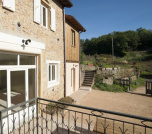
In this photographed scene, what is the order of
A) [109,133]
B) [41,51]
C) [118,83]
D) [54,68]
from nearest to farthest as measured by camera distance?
[109,133], [41,51], [54,68], [118,83]

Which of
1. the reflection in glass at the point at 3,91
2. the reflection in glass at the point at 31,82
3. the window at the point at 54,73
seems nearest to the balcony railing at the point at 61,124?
the reflection in glass at the point at 3,91

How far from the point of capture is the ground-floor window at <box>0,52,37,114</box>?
12.6 feet

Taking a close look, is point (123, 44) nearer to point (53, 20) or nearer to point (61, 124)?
point (53, 20)

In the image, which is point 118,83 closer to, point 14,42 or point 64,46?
point 64,46

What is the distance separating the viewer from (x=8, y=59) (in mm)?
3924

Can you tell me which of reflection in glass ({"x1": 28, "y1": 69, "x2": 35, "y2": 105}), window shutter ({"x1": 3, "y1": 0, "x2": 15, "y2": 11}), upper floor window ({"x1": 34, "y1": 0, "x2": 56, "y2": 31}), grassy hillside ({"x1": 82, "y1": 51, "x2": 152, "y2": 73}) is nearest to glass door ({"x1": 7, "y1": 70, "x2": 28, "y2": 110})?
reflection in glass ({"x1": 28, "y1": 69, "x2": 35, "y2": 105})

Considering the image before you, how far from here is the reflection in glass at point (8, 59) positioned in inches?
146

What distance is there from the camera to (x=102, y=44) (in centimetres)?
5131

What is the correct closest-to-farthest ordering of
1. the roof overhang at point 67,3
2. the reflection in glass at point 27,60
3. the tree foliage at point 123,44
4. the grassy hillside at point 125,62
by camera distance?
the reflection in glass at point 27,60 < the roof overhang at point 67,3 < the grassy hillside at point 125,62 < the tree foliage at point 123,44

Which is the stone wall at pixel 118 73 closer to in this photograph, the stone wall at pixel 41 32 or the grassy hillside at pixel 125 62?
the grassy hillside at pixel 125 62

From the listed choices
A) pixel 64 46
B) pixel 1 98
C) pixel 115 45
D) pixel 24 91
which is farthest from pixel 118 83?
pixel 115 45

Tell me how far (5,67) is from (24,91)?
1.36 metres

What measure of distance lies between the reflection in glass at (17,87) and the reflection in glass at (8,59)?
388mm

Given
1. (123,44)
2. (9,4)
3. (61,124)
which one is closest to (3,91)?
(61,124)
